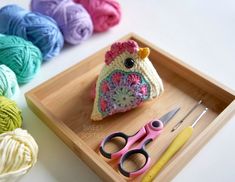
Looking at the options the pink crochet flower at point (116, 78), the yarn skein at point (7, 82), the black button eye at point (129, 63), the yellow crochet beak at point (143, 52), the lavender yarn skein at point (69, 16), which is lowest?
the yarn skein at point (7, 82)

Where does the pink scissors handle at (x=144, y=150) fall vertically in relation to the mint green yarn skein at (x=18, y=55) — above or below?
above

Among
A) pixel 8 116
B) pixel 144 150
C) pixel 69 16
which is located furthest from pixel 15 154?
pixel 69 16

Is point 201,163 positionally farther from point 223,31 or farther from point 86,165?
point 223,31

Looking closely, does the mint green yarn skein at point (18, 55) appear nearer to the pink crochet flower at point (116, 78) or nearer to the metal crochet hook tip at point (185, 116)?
the pink crochet flower at point (116, 78)

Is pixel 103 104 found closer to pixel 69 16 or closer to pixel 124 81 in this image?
pixel 124 81

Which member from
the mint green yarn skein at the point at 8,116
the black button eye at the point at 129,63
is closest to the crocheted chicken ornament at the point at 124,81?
the black button eye at the point at 129,63

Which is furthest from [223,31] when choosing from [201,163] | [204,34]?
[201,163]
